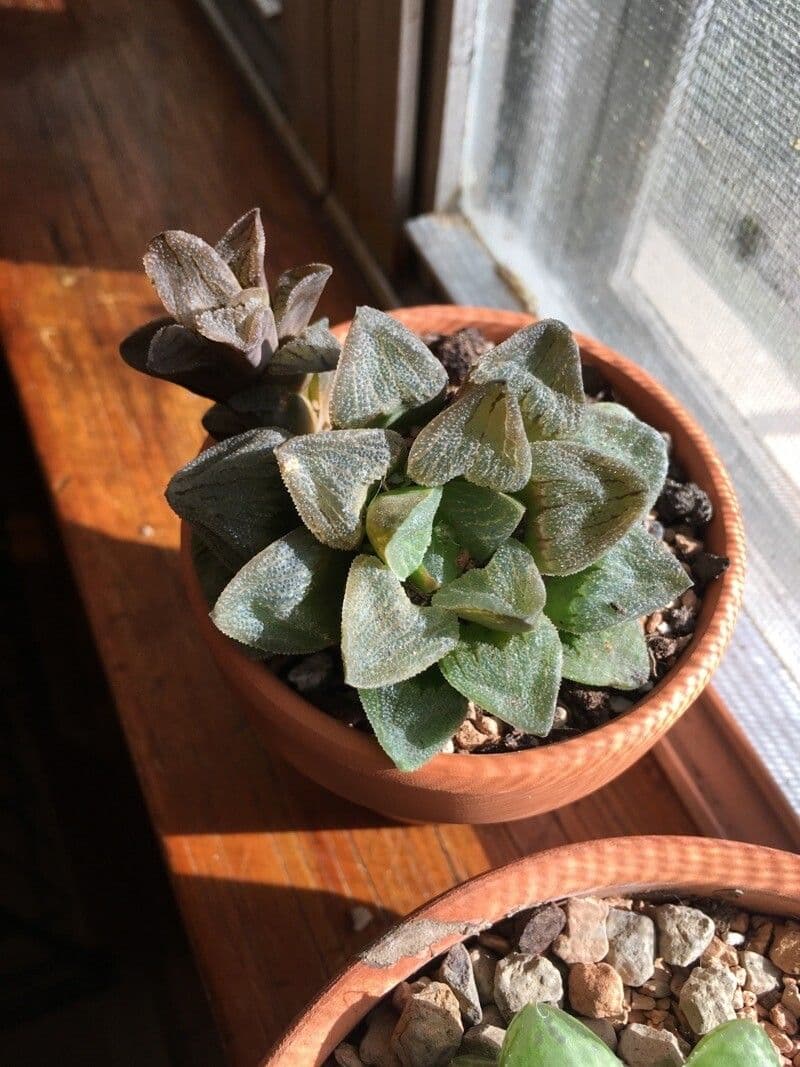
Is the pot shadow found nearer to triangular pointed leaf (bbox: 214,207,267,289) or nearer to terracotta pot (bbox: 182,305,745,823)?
terracotta pot (bbox: 182,305,745,823)

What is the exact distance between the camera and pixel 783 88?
568mm

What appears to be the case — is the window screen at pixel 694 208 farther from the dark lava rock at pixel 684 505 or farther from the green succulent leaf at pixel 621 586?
the green succulent leaf at pixel 621 586

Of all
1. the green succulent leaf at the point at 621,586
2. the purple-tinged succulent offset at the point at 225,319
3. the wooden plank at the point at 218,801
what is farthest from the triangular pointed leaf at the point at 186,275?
the wooden plank at the point at 218,801

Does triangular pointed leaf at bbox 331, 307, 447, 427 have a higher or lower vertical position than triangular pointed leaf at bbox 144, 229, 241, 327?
lower

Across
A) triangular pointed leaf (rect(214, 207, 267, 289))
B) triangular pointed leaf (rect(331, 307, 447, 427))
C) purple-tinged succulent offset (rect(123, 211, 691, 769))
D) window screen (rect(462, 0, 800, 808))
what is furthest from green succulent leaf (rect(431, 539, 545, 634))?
window screen (rect(462, 0, 800, 808))

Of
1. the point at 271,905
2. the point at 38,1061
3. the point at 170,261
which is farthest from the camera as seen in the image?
the point at 38,1061

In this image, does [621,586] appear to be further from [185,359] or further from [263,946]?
[263,946]

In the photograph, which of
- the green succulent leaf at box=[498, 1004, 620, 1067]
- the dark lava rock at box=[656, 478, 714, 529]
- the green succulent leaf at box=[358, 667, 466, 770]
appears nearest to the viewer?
the green succulent leaf at box=[498, 1004, 620, 1067]

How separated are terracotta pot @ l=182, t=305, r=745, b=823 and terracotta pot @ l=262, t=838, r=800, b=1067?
44mm

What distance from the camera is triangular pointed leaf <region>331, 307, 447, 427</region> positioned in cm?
49

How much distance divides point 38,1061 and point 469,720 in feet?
2.09

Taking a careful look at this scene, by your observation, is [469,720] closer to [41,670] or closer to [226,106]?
[41,670]

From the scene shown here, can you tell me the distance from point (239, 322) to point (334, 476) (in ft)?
0.33

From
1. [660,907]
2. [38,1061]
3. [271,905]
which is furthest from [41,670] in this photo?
[660,907]
